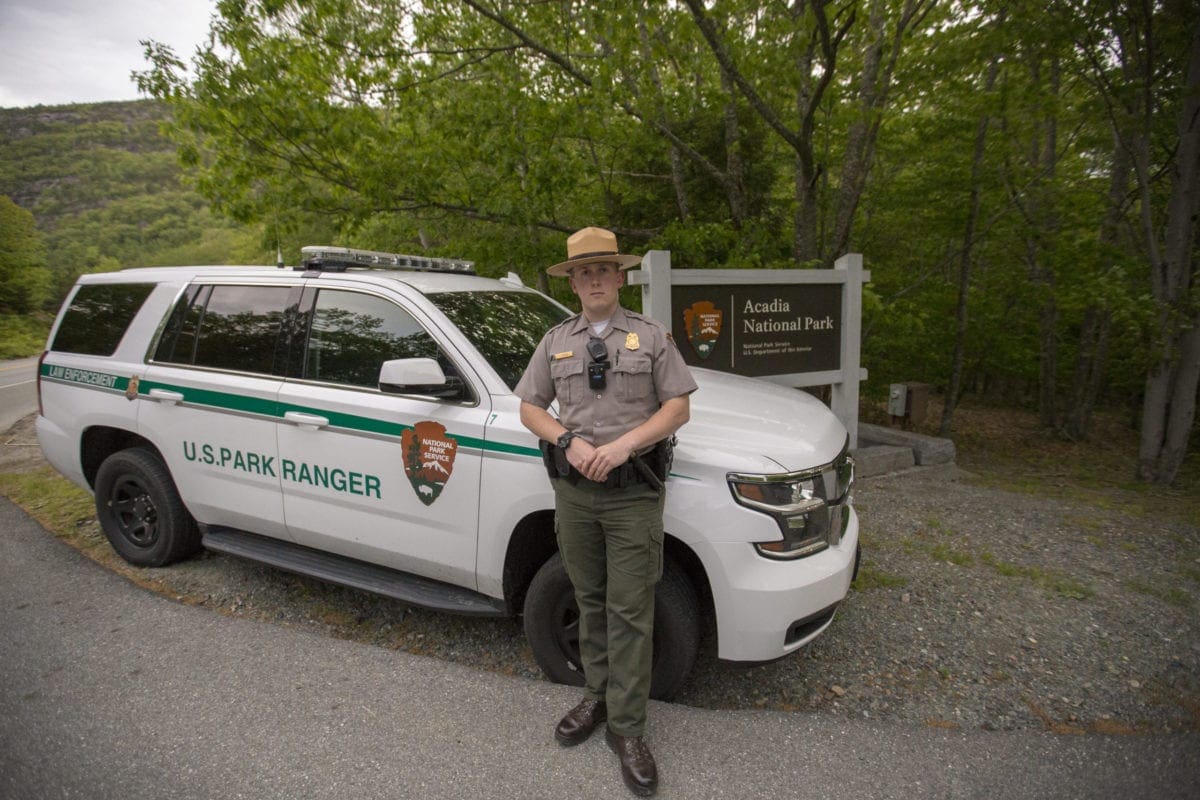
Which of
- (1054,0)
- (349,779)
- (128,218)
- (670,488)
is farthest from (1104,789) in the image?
(128,218)

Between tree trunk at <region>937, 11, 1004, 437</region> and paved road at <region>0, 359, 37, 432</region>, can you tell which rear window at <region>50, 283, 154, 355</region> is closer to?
paved road at <region>0, 359, 37, 432</region>

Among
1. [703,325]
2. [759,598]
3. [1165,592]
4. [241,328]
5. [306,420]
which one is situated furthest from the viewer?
[703,325]

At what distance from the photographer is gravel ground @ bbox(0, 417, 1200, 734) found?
114 inches

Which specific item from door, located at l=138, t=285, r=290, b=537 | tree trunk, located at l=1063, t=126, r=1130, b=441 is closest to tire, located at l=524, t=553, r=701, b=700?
door, located at l=138, t=285, r=290, b=537

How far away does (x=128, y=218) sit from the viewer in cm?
6006

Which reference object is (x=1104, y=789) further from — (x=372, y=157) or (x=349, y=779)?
(x=372, y=157)

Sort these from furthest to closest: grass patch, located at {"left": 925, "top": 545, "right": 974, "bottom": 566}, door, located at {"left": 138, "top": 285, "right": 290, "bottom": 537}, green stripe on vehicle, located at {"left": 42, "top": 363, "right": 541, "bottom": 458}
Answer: grass patch, located at {"left": 925, "top": 545, "right": 974, "bottom": 566} → door, located at {"left": 138, "top": 285, "right": 290, "bottom": 537} → green stripe on vehicle, located at {"left": 42, "top": 363, "right": 541, "bottom": 458}

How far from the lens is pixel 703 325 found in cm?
520

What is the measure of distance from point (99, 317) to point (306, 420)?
2072 millimetres

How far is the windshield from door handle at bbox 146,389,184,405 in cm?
170

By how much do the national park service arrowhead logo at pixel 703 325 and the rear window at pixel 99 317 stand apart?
3.60m

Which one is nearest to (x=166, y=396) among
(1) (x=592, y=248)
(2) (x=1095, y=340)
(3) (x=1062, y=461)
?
(1) (x=592, y=248)

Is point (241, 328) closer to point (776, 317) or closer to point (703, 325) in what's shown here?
point (703, 325)

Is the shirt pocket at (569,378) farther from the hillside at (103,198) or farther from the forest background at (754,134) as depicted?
the hillside at (103,198)
